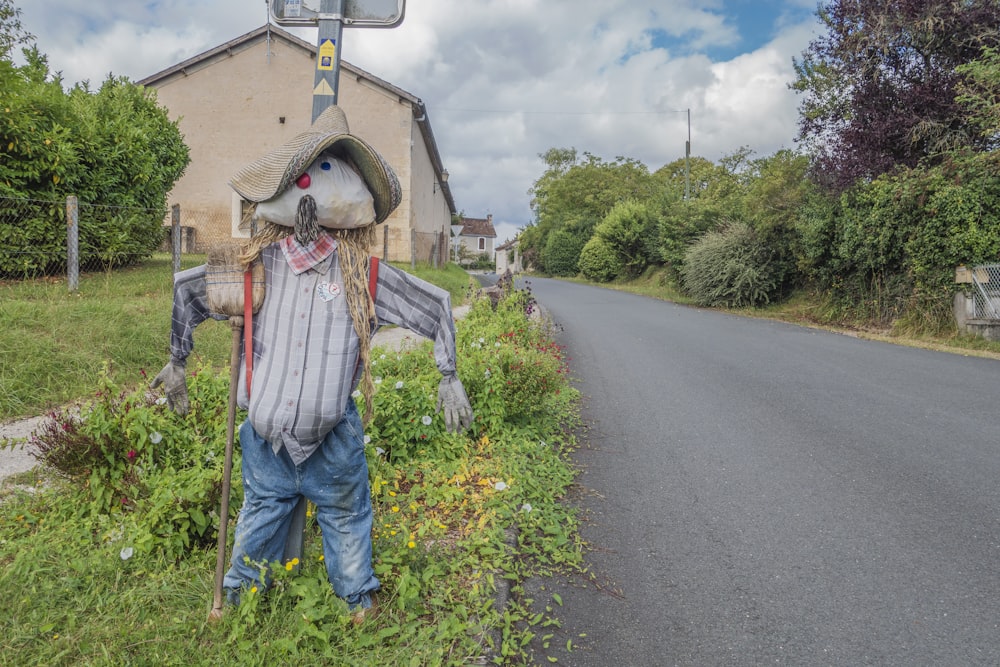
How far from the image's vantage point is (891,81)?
1410 cm

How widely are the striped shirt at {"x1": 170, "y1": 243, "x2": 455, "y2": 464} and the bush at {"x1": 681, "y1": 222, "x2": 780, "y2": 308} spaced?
17.8 m

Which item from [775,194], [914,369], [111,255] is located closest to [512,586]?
[914,369]

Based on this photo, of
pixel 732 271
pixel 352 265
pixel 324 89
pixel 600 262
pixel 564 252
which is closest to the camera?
pixel 352 265

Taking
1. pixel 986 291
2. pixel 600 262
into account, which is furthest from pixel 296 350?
pixel 600 262

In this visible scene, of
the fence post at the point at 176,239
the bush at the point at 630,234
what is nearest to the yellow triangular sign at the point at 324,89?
the fence post at the point at 176,239

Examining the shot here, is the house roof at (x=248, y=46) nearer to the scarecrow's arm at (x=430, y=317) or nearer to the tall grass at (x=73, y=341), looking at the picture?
the tall grass at (x=73, y=341)

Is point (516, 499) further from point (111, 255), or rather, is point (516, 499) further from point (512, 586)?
point (111, 255)

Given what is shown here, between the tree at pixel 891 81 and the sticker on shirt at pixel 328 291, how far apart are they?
46.0 feet

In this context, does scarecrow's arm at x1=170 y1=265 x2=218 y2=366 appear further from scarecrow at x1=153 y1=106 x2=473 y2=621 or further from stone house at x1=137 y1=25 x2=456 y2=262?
stone house at x1=137 y1=25 x2=456 y2=262

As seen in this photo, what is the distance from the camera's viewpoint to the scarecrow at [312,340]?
2244mm

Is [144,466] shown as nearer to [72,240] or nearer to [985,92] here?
[72,240]

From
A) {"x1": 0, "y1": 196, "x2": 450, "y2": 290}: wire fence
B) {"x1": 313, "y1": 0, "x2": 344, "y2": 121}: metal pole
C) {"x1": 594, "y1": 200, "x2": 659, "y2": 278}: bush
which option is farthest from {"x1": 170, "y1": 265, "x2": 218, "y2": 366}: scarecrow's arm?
{"x1": 594, "y1": 200, "x2": 659, "y2": 278}: bush

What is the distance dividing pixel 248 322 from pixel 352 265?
0.41m

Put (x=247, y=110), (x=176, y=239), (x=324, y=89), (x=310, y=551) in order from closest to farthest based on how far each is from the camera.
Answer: (x=310, y=551)
(x=324, y=89)
(x=176, y=239)
(x=247, y=110)
